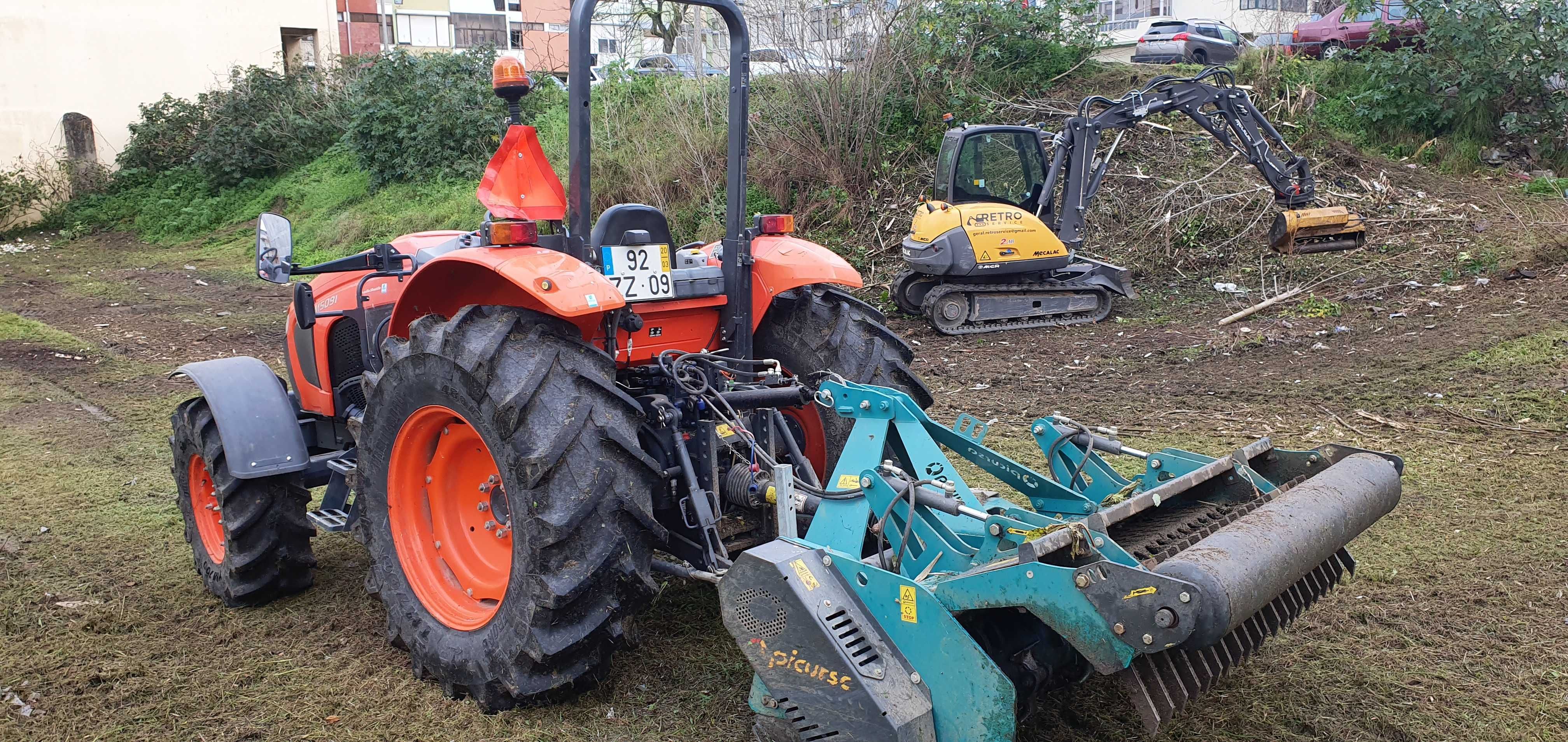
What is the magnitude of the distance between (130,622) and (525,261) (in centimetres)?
237

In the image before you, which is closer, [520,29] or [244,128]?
[244,128]

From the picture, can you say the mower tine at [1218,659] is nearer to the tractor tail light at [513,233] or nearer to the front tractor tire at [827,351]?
the front tractor tire at [827,351]

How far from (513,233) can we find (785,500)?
1209 millimetres

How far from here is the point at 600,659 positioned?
3.35 meters

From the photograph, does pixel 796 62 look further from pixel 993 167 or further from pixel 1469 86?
pixel 1469 86

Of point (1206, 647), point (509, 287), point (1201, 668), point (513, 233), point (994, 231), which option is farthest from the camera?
point (994, 231)

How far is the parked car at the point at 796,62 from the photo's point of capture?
13430 mm

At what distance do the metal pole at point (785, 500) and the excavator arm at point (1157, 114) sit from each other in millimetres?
8265

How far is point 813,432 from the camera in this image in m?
4.31

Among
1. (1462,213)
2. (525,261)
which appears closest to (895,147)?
(1462,213)

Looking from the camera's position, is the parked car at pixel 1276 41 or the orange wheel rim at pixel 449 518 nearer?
the orange wheel rim at pixel 449 518

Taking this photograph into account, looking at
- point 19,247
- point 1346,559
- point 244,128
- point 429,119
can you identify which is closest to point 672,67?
point 429,119

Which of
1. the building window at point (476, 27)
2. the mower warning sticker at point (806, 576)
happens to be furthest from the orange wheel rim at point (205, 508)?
the building window at point (476, 27)

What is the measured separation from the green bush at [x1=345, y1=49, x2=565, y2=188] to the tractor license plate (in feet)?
47.2
